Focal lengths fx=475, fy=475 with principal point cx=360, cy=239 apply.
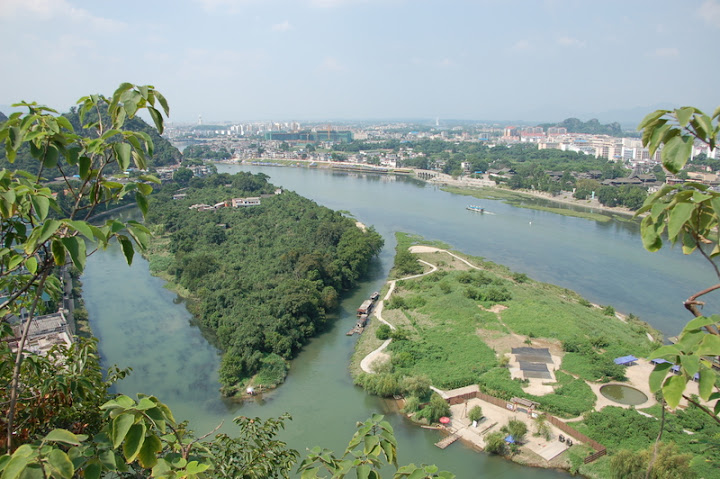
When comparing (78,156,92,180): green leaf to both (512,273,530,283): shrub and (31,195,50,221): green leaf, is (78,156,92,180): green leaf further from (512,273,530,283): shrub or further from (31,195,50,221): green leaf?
(512,273,530,283): shrub

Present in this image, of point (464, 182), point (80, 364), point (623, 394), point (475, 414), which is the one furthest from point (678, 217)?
point (464, 182)

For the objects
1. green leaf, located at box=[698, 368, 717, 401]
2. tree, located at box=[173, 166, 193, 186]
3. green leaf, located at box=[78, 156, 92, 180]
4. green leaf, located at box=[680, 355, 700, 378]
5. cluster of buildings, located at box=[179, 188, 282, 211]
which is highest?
green leaf, located at box=[78, 156, 92, 180]

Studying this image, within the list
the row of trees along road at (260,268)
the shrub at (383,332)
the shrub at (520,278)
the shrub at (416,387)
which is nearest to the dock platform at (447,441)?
the shrub at (416,387)

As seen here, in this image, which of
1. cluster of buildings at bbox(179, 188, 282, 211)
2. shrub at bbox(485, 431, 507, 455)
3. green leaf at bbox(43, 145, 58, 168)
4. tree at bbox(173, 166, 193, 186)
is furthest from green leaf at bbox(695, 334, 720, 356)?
tree at bbox(173, 166, 193, 186)

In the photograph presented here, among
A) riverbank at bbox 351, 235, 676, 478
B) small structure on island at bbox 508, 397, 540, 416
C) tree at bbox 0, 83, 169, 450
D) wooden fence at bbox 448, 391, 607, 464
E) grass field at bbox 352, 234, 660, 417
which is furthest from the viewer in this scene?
grass field at bbox 352, 234, 660, 417

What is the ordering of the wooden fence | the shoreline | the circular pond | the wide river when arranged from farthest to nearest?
the shoreline
the circular pond
the wide river
the wooden fence

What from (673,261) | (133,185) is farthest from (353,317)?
(673,261)

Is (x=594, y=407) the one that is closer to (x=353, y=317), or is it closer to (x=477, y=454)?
(x=477, y=454)
